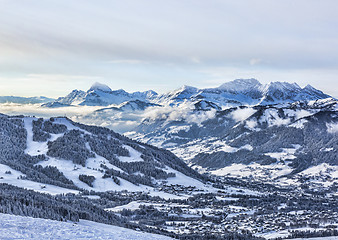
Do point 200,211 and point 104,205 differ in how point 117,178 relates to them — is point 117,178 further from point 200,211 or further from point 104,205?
point 200,211

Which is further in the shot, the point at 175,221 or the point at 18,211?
Answer: the point at 175,221

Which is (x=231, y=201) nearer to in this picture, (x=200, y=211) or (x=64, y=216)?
(x=200, y=211)

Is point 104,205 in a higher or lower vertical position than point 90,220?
lower

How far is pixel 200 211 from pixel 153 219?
90.2 ft

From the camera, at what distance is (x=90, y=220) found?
5547 cm

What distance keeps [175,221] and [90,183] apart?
88039 millimetres

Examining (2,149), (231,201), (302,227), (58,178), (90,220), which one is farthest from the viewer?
(2,149)

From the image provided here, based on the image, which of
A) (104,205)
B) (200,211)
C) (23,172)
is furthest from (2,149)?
(200,211)

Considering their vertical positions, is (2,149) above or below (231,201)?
above

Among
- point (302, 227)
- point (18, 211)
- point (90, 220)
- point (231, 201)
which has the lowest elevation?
point (231, 201)

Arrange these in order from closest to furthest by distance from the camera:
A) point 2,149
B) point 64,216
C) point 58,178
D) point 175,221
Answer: point 64,216, point 175,221, point 58,178, point 2,149

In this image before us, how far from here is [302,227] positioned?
9162cm

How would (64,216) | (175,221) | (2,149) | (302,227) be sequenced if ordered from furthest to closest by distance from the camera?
(2,149) → (175,221) → (302,227) → (64,216)

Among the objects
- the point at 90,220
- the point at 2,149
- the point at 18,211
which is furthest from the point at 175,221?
the point at 2,149
